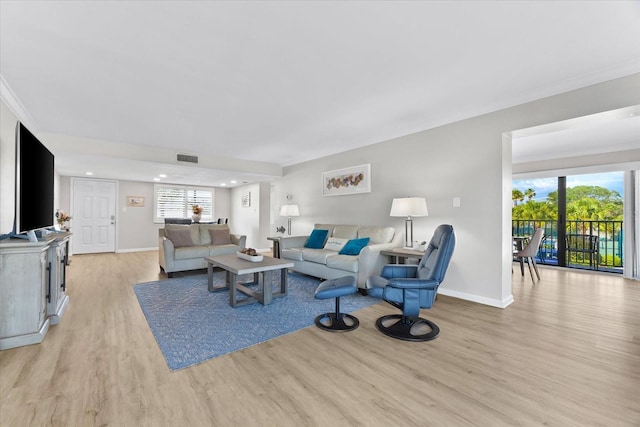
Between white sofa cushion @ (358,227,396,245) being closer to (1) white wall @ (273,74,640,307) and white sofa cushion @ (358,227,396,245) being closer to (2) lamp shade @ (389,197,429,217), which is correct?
(1) white wall @ (273,74,640,307)

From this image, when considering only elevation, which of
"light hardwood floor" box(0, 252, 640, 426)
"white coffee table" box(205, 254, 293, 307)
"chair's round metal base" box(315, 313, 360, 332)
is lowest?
"light hardwood floor" box(0, 252, 640, 426)

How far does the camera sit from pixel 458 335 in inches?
102

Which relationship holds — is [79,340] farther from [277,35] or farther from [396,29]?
[396,29]

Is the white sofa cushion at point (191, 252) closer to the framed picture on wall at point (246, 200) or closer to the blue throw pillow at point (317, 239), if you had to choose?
the blue throw pillow at point (317, 239)

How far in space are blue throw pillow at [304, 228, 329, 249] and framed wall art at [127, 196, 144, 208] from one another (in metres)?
6.07

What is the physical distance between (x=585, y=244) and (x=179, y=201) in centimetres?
1078

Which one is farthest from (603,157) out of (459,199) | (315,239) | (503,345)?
(315,239)

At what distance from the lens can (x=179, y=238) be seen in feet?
17.3

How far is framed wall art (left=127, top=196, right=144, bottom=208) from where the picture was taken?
8.19m

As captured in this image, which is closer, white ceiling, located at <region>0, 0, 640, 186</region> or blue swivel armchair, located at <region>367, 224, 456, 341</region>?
white ceiling, located at <region>0, 0, 640, 186</region>

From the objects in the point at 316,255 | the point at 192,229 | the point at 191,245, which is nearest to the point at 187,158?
the point at 192,229

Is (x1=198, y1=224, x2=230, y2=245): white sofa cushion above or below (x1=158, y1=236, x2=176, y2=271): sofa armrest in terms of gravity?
above

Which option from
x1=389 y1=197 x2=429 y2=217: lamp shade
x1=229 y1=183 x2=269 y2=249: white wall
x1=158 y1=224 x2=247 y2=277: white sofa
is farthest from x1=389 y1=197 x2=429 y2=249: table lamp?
x1=229 y1=183 x2=269 y2=249: white wall

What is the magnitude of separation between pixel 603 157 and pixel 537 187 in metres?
1.58
